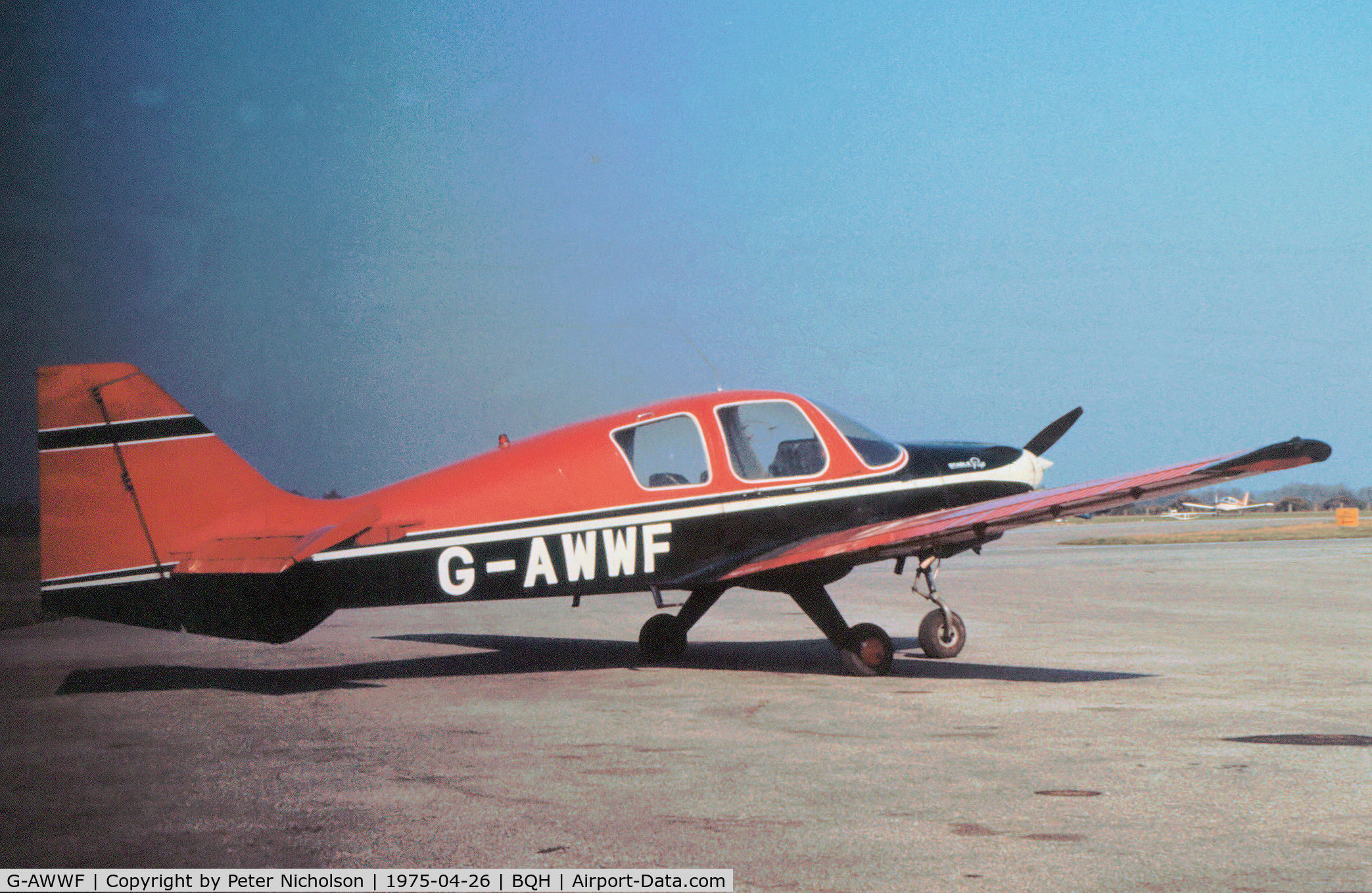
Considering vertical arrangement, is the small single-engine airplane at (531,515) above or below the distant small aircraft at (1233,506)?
below

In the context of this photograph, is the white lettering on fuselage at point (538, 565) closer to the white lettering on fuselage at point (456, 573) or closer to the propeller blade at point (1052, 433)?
the white lettering on fuselage at point (456, 573)

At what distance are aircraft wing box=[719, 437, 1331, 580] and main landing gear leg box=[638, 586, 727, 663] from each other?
1674 mm

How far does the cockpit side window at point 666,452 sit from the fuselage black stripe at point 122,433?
377cm

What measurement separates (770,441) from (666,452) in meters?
1.14

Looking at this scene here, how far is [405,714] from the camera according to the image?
872 centimetres

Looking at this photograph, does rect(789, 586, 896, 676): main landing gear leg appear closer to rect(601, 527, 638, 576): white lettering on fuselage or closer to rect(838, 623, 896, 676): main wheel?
rect(838, 623, 896, 676): main wheel

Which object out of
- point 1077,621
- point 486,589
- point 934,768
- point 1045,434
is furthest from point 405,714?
point 1077,621

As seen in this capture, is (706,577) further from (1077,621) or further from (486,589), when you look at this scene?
(1077,621)

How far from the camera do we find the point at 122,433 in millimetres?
9969

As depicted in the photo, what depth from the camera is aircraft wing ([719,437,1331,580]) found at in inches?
368

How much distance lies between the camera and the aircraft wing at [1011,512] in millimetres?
9359

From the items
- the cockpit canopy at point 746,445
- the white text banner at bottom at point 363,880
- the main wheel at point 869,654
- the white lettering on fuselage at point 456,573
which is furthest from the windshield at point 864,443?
the white text banner at bottom at point 363,880

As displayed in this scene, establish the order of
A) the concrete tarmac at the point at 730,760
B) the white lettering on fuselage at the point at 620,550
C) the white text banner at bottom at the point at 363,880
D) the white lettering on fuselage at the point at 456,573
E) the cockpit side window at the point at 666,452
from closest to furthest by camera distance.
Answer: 1. the white text banner at bottom at the point at 363,880
2. the concrete tarmac at the point at 730,760
3. the white lettering on fuselage at the point at 456,573
4. the white lettering on fuselage at the point at 620,550
5. the cockpit side window at the point at 666,452

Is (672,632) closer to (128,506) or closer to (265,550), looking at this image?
(265,550)
